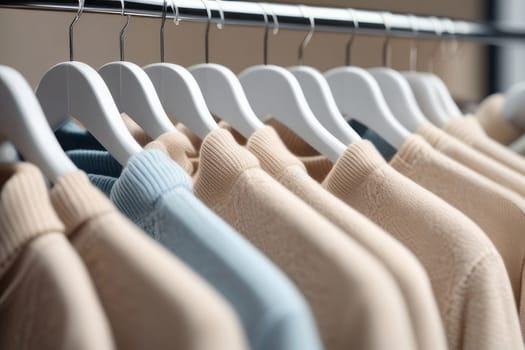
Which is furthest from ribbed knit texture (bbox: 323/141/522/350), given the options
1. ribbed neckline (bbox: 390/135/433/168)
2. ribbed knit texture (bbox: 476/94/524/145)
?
ribbed knit texture (bbox: 476/94/524/145)

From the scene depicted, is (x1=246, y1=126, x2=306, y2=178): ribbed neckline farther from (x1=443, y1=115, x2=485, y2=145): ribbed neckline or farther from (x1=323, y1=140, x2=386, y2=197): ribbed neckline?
(x1=443, y1=115, x2=485, y2=145): ribbed neckline

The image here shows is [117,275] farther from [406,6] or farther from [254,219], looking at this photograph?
[406,6]

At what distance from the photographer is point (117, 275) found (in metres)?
0.43

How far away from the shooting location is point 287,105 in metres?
0.76

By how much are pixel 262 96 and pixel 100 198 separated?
349mm

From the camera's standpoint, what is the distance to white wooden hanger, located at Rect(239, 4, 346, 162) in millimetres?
709

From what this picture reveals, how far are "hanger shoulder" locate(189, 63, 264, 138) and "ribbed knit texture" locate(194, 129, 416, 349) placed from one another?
109 mm

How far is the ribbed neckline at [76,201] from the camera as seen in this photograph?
1.51 feet

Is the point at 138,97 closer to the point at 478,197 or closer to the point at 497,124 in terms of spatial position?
the point at 478,197

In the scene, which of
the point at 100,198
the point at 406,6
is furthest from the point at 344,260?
the point at 406,6

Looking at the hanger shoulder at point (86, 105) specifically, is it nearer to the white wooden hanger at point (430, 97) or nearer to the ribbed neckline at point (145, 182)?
the ribbed neckline at point (145, 182)

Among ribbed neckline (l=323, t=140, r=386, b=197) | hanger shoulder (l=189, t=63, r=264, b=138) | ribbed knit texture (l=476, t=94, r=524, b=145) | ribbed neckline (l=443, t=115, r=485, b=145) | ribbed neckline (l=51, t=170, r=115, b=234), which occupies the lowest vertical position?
ribbed knit texture (l=476, t=94, r=524, b=145)

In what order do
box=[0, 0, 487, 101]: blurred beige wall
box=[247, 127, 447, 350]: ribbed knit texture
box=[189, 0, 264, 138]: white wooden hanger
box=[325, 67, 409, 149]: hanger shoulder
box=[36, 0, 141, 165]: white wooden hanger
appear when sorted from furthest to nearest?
box=[0, 0, 487, 101]: blurred beige wall
box=[325, 67, 409, 149]: hanger shoulder
box=[189, 0, 264, 138]: white wooden hanger
box=[36, 0, 141, 165]: white wooden hanger
box=[247, 127, 447, 350]: ribbed knit texture

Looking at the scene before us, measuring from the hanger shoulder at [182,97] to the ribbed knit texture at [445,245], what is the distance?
123 millimetres
